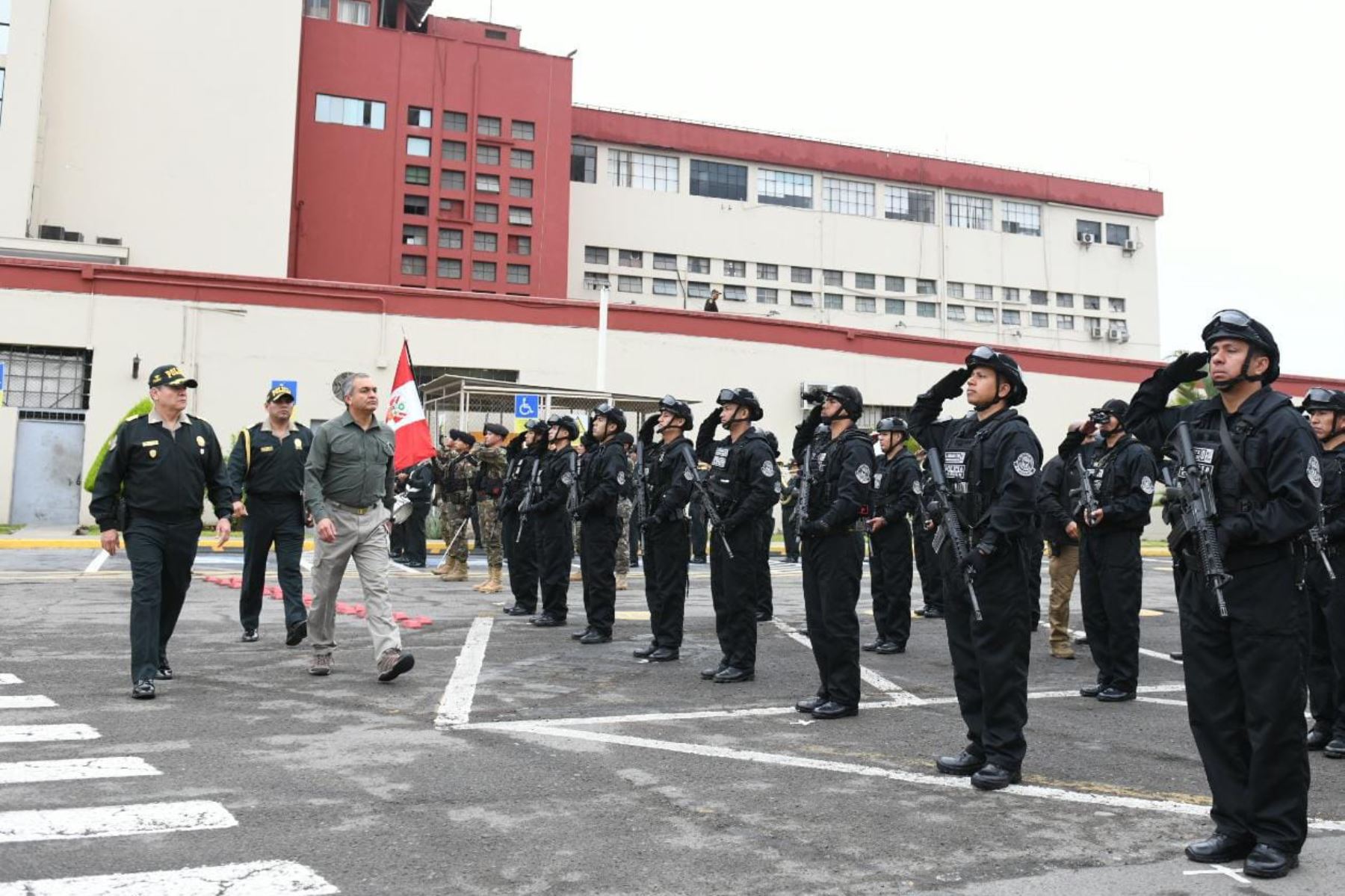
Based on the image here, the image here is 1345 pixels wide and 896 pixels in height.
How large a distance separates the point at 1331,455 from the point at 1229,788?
3.83 m

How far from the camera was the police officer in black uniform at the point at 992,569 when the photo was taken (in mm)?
5605

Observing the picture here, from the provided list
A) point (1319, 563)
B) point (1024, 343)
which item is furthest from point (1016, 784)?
point (1024, 343)

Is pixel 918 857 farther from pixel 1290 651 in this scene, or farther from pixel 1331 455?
pixel 1331 455

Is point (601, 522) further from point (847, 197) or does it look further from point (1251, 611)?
point (847, 197)

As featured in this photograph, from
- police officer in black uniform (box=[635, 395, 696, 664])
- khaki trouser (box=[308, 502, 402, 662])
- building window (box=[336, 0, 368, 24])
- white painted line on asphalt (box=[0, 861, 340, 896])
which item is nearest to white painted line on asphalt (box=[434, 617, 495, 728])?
khaki trouser (box=[308, 502, 402, 662])

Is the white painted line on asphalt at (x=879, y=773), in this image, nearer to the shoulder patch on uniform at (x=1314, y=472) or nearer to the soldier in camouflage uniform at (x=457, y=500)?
the shoulder patch on uniform at (x=1314, y=472)

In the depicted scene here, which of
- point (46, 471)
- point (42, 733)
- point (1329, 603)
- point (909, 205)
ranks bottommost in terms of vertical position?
point (42, 733)

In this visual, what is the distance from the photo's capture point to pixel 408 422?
17.6 metres

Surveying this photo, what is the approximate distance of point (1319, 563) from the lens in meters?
7.08

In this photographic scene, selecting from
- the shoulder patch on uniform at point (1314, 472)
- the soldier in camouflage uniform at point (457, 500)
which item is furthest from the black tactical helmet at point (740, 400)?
the soldier in camouflage uniform at point (457, 500)

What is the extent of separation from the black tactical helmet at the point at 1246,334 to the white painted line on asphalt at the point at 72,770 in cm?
509

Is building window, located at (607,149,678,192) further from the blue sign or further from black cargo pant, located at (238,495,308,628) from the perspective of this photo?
black cargo pant, located at (238,495,308,628)

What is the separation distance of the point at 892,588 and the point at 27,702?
6.89 meters

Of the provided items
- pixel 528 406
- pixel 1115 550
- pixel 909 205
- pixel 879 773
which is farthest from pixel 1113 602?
pixel 909 205
